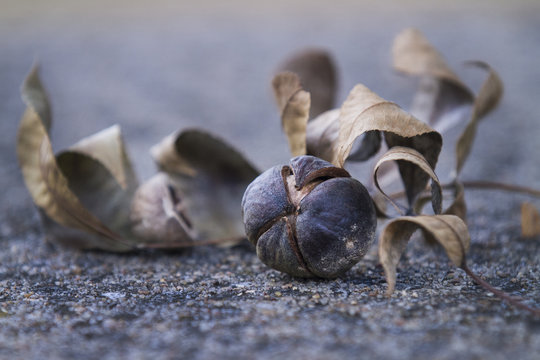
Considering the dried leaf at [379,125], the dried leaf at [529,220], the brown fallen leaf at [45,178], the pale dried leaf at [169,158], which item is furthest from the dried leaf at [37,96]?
the dried leaf at [529,220]

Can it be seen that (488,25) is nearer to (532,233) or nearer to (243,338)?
(532,233)

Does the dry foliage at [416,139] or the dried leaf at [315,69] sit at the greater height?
the dried leaf at [315,69]

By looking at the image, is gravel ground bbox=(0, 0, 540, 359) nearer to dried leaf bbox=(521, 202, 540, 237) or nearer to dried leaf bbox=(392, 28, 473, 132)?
dried leaf bbox=(521, 202, 540, 237)

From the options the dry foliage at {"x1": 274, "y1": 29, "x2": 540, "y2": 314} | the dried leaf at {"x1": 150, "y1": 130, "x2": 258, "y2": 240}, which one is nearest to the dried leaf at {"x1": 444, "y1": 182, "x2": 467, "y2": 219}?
the dry foliage at {"x1": 274, "y1": 29, "x2": 540, "y2": 314}

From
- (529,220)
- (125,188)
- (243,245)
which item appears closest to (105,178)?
(125,188)

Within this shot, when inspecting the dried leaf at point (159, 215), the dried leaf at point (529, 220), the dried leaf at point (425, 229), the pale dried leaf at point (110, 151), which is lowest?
the dried leaf at point (529, 220)

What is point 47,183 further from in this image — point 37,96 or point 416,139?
point 416,139

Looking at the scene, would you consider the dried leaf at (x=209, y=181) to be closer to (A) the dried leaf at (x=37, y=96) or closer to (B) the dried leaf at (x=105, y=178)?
(B) the dried leaf at (x=105, y=178)
